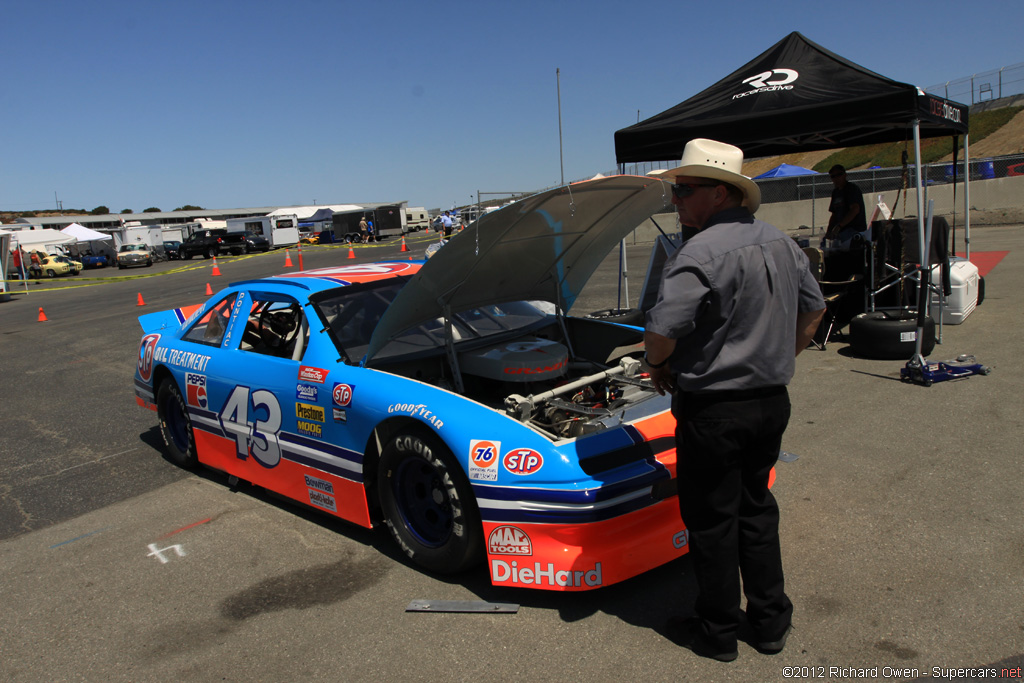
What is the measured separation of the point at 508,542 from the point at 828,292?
6.15 meters

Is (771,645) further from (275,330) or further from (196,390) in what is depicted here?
(196,390)

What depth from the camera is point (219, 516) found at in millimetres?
4289

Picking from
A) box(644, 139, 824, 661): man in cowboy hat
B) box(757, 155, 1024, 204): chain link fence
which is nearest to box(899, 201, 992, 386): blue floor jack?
box(644, 139, 824, 661): man in cowboy hat

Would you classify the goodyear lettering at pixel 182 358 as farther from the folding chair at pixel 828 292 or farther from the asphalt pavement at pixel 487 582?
the folding chair at pixel 828 292

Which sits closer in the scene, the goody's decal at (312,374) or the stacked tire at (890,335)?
the goody's decal at (312,374)

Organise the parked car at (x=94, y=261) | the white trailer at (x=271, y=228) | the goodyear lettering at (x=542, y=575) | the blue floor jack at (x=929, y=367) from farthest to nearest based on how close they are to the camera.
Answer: the white trailer at (x=271, y=228) < the parked car at (x=94, y=261) < the blue floor jack at (x=929, y=367) < the goodyear lettering at (x=542, y=575)

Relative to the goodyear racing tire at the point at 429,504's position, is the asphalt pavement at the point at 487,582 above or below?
below

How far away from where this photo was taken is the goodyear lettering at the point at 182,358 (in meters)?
4.61

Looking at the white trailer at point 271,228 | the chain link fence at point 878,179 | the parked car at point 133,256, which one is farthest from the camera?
the white trailer at point 271,228

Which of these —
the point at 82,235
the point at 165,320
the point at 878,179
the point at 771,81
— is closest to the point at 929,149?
the point at 878,179

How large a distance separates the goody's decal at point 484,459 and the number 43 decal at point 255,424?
146 centimetres

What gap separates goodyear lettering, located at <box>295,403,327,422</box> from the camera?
12.1ft

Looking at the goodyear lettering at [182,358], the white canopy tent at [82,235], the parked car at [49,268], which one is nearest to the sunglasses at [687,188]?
the goodyear lettering at [182,358]

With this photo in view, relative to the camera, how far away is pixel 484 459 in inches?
116
